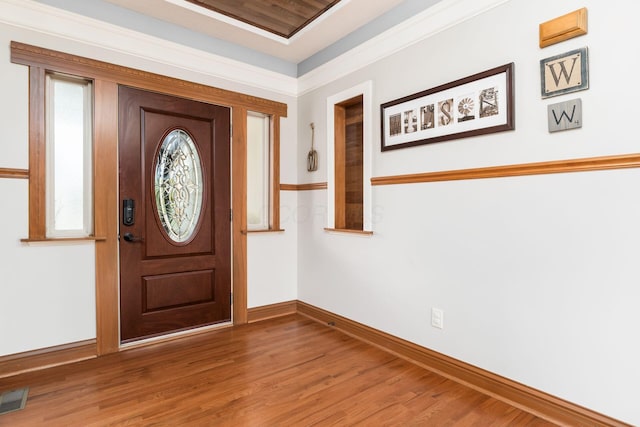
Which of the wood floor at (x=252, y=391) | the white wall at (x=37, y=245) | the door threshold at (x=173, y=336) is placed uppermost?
the white wall at (x=37, y=245)

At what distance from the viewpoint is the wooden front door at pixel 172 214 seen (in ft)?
9.04

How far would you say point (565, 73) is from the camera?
5.76 feet

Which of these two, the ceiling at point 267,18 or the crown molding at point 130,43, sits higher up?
the ceiling at point 267,18

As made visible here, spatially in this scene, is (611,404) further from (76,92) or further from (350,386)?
(76,92)

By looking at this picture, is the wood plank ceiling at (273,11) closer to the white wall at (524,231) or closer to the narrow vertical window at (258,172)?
the white wall at (524,231)

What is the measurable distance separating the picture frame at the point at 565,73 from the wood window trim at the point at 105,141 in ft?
8.13

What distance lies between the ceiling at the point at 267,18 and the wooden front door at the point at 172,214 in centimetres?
65

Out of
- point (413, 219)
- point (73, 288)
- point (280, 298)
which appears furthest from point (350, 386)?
point (73, 288)

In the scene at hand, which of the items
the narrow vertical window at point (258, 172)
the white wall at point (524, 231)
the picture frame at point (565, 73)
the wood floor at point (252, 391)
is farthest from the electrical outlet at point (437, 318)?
the narrow vertical window at point (258, 172)

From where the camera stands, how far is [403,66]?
261 cm

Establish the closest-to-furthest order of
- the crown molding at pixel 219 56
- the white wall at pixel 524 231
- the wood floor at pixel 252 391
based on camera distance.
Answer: the white wall at pixel 524 231, the wood floor at pixel 252 391, the crown molding at pixel 219 56

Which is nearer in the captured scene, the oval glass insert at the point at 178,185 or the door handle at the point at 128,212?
the door handle at the point at 128,212

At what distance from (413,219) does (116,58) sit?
2615 millimetres

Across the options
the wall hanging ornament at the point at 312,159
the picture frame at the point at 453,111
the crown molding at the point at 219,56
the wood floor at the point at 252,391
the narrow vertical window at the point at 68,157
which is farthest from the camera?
the wall hanging ornament at the point at 312,159
